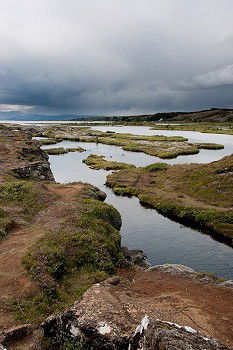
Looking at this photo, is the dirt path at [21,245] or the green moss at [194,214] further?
the green moss at [194,214]

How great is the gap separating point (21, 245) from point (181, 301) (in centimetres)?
1865

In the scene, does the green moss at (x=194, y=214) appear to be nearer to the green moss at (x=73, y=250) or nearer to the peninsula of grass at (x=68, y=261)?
the peninsula of grass at (x=68, y=261)

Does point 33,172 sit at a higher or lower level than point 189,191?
higher

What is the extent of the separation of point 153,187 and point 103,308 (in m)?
65.9

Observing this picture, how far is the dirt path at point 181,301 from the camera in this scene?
68.7ft

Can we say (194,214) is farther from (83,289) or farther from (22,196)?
(83,289)

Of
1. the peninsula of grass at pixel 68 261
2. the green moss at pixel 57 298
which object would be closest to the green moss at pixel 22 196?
the peninsula of grass at pixel 68 261

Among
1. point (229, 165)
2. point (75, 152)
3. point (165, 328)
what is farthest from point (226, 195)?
point (75, 152)

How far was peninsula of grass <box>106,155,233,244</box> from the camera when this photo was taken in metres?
60.9

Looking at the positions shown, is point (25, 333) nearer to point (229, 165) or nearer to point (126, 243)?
point (126, 243)

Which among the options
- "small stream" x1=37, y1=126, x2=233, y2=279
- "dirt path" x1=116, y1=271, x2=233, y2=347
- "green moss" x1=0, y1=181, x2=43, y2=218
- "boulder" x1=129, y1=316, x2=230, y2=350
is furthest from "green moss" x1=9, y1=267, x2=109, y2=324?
"green moss" x1=0, y1=181, x2=43, y2=218

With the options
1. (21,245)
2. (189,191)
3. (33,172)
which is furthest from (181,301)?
(189,191)

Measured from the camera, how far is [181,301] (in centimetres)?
2477

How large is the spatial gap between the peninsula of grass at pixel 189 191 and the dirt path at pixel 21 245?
20.4 metres
